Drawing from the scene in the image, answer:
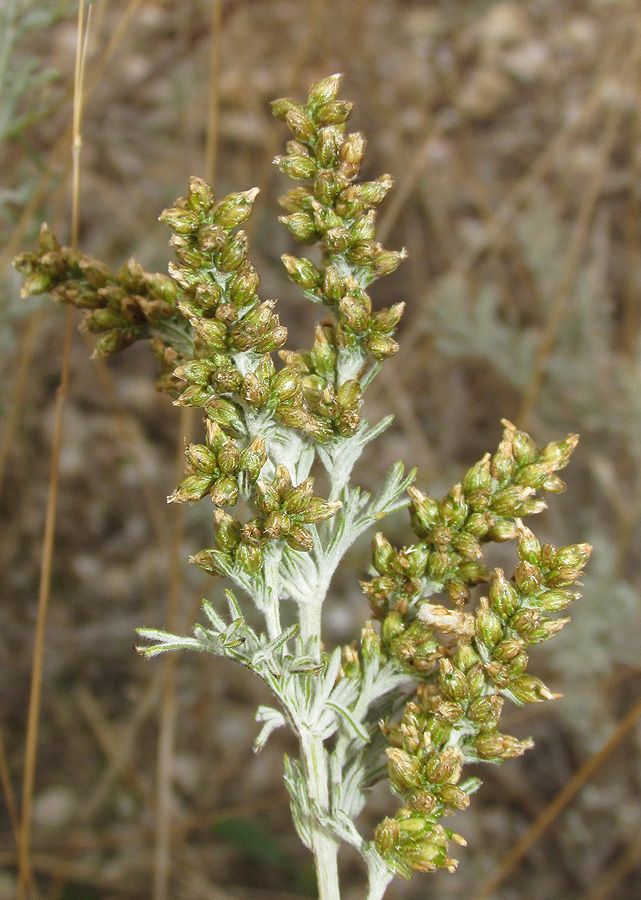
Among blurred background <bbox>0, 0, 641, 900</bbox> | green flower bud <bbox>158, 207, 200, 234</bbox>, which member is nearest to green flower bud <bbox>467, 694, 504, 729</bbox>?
green flower bud <bbox>158, 207, 200, 234</bbox>

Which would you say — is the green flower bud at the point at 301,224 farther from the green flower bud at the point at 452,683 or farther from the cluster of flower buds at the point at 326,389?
the green flower bud at the point at 452,683

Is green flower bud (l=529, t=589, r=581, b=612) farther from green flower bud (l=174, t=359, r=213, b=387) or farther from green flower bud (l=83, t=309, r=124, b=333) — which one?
green flower bud (l=83, t=309, r=124, b=333)

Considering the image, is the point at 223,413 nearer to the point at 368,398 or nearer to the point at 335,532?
the point at 335,532

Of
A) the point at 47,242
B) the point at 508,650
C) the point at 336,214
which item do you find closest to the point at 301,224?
the point at 336,214

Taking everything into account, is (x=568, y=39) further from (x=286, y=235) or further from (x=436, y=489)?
(x=436, y=489)

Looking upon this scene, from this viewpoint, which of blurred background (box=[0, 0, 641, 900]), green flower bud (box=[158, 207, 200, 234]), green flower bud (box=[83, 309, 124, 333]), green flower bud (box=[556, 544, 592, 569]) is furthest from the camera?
blurred background (box=[0, 0, 641, 900])

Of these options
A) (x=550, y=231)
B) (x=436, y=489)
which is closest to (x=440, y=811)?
(x=436, y=489)

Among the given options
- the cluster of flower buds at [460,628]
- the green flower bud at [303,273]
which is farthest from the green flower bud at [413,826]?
the green flower bud at [303,273]
